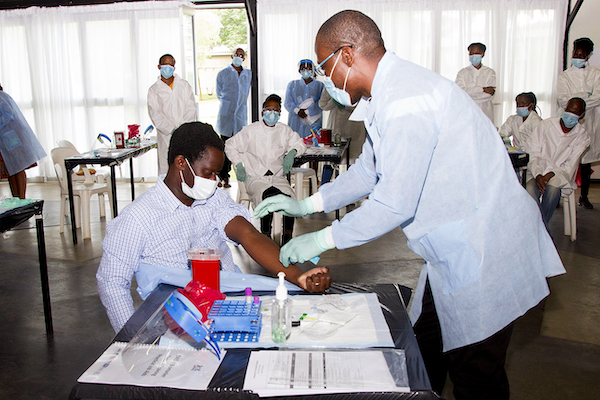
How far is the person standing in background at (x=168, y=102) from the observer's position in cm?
511

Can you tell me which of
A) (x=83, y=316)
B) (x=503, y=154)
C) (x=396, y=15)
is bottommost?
(x=83, y=316)

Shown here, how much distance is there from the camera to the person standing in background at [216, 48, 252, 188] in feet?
20.2

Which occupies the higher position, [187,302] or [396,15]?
[396,15]

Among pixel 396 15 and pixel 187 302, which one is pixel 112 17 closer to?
pixel 396 15

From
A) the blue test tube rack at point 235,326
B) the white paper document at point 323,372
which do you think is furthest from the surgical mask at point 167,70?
the white paper document at point 323,372

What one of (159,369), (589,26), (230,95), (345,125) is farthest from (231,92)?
(159,369)

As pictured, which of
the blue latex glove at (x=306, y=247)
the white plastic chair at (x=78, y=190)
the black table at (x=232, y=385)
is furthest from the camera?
the white plastic chair at (x=78, y=190)

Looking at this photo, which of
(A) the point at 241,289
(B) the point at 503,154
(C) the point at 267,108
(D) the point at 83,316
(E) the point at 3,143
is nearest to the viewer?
(B) the point at 503,154

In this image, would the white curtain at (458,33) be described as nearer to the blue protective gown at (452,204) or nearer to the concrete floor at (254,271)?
the concrete floor at (254,271)

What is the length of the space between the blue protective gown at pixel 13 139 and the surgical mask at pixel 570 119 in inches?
183

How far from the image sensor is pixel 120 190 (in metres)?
6.11

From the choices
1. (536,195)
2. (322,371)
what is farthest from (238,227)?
(536,195)

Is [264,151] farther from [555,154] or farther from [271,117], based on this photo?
[555,154]

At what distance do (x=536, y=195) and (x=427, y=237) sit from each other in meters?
3.34
